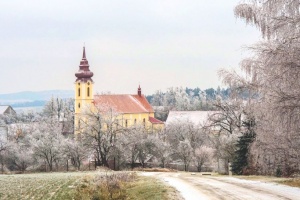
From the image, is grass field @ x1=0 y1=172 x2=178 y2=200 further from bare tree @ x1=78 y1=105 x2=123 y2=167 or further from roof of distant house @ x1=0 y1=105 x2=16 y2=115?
roof of distant house @ x1=0 y1=105 x2=16 y2=115

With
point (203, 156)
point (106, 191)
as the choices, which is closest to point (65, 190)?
point (106, 191)

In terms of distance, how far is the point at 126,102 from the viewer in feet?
346

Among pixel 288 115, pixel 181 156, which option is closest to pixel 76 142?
pixel 181 156

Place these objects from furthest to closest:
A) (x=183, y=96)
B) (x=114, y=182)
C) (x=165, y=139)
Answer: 1. (x=183, y=96)
2. (x=165, y=139)
3. (x=114, y=182)

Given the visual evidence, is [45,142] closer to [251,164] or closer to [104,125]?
[104,125]

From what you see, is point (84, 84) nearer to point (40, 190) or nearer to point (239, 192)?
point (40, 190)

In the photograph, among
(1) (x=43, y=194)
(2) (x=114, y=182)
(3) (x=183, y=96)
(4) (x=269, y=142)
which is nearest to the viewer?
(2) (x=114, y=182)

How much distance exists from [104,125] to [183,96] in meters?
123

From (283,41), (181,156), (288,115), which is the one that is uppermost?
(283,41)

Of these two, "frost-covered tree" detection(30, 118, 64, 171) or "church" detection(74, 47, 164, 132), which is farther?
"church" detection(74, 47, 164, 132)

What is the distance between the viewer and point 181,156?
68.0 meters

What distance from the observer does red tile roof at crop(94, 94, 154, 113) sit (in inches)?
3922

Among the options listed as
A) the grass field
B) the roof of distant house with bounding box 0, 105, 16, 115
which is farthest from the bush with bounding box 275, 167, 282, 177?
the roof of distant house with bounding box 0, 105, 16, 115

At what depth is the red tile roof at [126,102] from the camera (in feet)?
327
